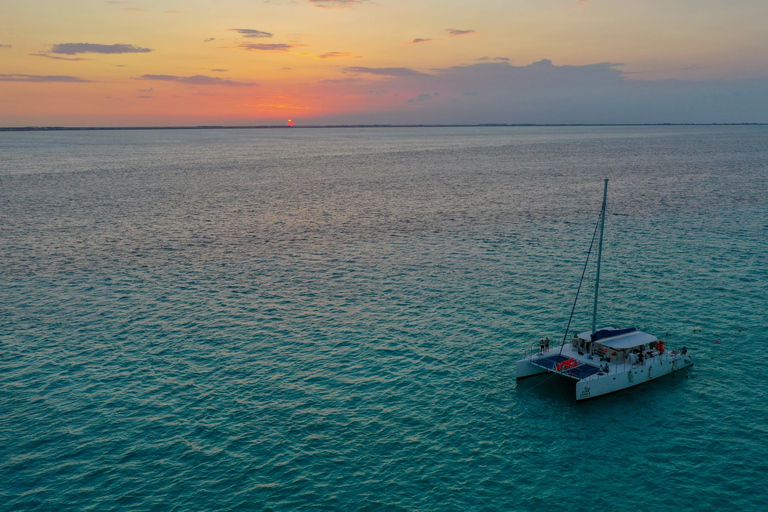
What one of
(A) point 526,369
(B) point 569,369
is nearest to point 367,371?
(A) point 526,369

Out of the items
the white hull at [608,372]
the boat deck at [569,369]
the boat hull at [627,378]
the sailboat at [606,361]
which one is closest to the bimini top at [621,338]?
the sailboat at [606,361]

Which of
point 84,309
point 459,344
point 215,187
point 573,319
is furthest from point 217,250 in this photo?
point 215,187

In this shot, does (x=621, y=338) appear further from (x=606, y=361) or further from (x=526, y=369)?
(x=526, y=369)

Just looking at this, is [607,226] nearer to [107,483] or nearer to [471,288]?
[471,288]

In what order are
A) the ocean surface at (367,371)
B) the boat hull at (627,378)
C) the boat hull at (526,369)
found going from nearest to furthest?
the ocean surface at (367,371) < the boat hull at (627,378) < the boat hull at (526,369)

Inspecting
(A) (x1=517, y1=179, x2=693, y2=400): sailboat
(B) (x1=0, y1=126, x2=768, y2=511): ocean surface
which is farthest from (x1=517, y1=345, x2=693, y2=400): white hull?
(B) (x1=0, y1=126, x2=768, y2=511): ocean surface

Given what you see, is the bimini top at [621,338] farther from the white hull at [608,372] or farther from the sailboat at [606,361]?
the white hull at [608,372]

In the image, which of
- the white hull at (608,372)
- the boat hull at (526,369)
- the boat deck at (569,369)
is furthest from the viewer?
the boat hull at (526,369)
